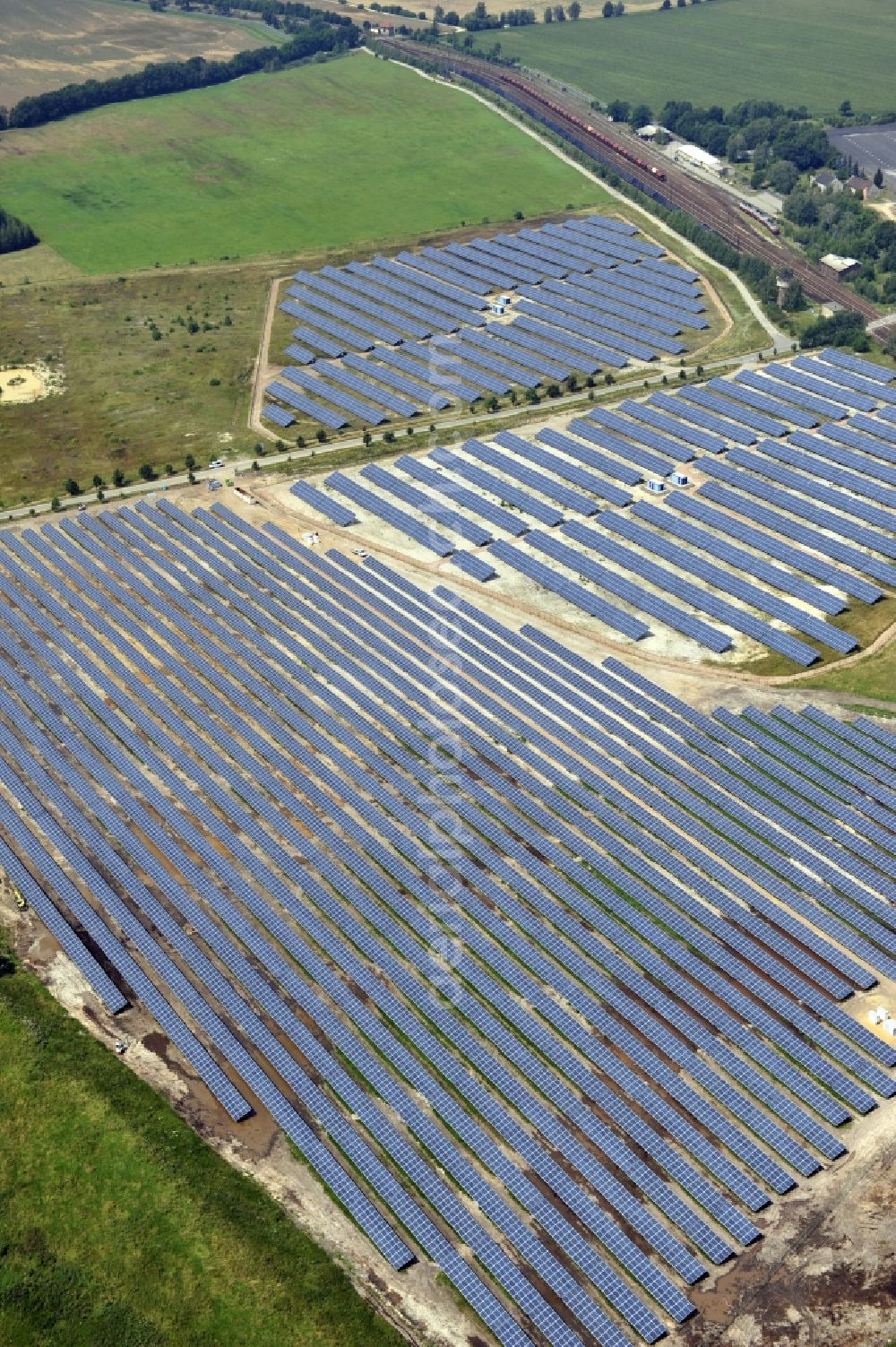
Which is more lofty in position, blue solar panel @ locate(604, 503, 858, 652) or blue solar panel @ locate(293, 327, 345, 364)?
blue solar panel @ locate(293, 327, 345, 364)

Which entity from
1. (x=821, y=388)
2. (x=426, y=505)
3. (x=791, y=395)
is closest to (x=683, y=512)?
(x=426, y=505)

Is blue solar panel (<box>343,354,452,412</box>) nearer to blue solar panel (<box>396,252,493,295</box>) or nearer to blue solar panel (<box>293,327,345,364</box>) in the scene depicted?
blue solar panel (<box>293,327,345,364</box>)

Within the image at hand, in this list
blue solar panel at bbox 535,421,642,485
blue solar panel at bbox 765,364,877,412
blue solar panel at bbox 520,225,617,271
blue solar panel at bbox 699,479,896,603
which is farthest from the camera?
blue solar panel at bbox 520,225,617,271

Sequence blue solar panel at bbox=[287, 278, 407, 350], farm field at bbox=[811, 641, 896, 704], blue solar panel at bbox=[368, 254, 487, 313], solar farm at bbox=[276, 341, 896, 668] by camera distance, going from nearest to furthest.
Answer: farm field at bbox=[811, 641, 896, 704] < solar farm at bbox=[276, 341, 896, 668] < blue solar panel at bbox=[287, 278, 407, 350] < blue solar panel at bbox=[368, 254, 487, 313]

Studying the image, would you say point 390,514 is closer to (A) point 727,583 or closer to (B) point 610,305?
(A) point 727,583

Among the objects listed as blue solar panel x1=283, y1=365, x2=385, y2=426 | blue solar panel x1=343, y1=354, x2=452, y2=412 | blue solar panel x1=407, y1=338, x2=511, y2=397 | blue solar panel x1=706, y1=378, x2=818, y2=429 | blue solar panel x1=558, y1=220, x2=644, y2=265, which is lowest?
blue solar panel x1=283, y1=365, x2=385, y2=426

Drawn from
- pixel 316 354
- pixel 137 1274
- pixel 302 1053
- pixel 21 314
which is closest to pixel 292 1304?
pixel 137 1274

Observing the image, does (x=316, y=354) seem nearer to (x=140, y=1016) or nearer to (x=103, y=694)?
(x=103, y=694)

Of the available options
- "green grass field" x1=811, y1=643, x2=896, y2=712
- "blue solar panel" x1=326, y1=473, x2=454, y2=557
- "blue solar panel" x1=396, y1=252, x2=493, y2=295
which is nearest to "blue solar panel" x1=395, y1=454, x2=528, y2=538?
"blue solar panel" x1=326, y1=473, x2=454, y2=557
